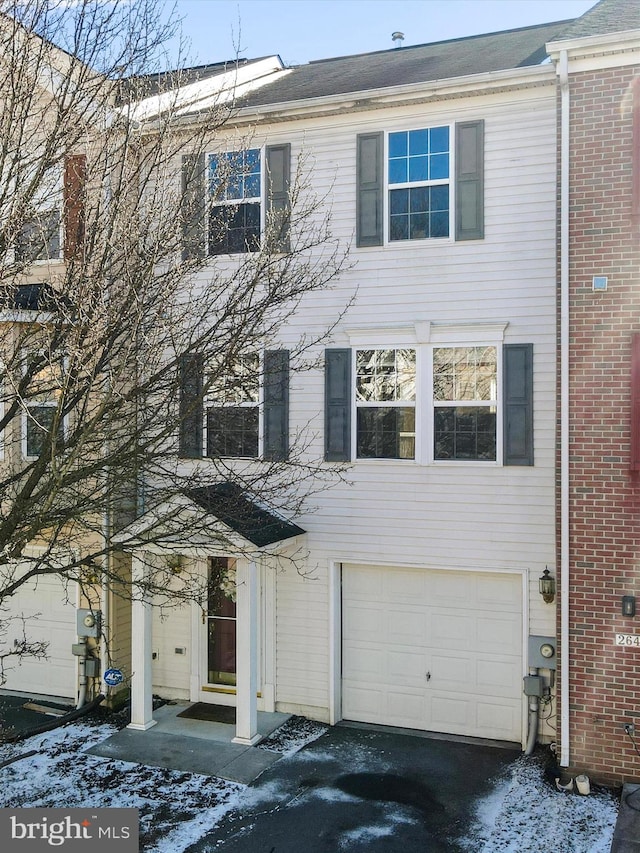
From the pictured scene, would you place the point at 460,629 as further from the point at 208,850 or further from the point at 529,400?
the point at 208,850

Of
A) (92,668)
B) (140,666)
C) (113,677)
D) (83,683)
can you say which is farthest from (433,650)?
(83,683)

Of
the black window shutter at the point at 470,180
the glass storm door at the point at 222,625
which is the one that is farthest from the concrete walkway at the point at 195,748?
the black window shutter at the point at 470,180

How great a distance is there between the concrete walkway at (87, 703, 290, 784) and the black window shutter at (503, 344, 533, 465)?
470 centimetres

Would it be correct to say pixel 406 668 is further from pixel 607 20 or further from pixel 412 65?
pixel 412 65

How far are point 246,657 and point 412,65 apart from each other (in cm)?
917

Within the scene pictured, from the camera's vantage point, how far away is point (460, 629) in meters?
10.1

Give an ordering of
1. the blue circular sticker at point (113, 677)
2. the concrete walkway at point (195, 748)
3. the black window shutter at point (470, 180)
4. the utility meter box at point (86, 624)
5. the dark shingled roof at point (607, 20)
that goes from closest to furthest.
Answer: the dark shingled roof at point (607, 20) → the concrete walkway at point (195, 748) → the black window shutter at point (470, 180) → the blue circular sticker at point (113, 677) → the utility meter box at point (86, 624)

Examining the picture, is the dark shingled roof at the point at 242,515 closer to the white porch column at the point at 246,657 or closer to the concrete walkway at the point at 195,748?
the white porch column at the point at 246,657

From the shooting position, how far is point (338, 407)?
409 inches

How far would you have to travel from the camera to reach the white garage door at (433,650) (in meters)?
9.84

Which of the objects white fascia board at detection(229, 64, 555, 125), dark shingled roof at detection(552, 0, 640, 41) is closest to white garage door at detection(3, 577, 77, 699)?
white fascia board at detection(229, 64, 555, 125)

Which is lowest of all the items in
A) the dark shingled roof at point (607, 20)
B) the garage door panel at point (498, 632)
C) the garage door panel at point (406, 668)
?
the garage door panel at point (406, 668)

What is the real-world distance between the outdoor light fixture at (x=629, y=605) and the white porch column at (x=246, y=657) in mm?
4303

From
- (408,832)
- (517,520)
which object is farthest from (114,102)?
(408,832)
